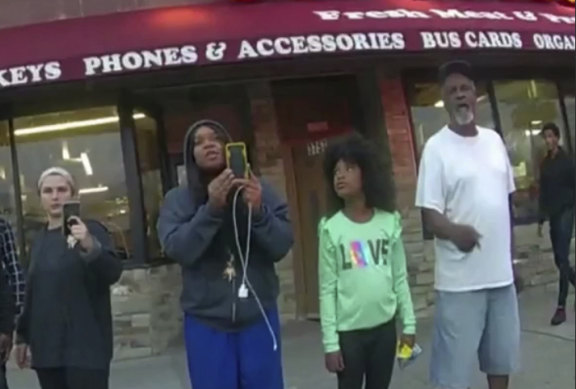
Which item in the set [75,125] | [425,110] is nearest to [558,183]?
[425,110]

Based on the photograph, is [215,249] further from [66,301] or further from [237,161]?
[66,301]

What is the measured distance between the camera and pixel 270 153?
36.6 ft

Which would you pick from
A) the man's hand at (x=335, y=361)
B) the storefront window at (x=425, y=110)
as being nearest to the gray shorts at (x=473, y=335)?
the man's hand at (x=335, y=361)

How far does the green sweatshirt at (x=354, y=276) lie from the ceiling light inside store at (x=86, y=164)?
5696 mm

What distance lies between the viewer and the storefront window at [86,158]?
34.3ft

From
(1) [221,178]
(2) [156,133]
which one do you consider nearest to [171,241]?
(1) [221,178]

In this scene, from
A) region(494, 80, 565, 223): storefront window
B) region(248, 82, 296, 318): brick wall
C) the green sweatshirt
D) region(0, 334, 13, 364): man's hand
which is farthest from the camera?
region(494, 80, 565, 223): storefront window

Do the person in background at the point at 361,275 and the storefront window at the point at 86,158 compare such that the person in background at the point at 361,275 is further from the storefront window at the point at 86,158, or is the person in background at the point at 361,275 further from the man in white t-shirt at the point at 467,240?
the storefront window at the point at 86,158

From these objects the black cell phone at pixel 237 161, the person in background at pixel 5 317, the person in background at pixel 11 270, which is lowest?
the person in background at pixel 5 317

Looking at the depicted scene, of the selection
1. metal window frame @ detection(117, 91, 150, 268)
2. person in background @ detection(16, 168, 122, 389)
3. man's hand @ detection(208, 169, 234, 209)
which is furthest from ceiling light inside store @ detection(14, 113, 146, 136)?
man's hand @ detection(208, 169, 234, 209)

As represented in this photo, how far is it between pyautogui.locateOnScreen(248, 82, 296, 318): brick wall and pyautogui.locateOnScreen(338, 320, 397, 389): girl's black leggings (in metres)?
5.86

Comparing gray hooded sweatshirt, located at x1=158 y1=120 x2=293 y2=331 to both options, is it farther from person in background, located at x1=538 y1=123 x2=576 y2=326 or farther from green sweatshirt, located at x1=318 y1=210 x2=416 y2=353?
person in background, located at x1=538 y1=123 x2=576 y2=326

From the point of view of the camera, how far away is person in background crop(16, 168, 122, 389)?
16.3 feet

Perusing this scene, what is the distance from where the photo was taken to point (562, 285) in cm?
929
